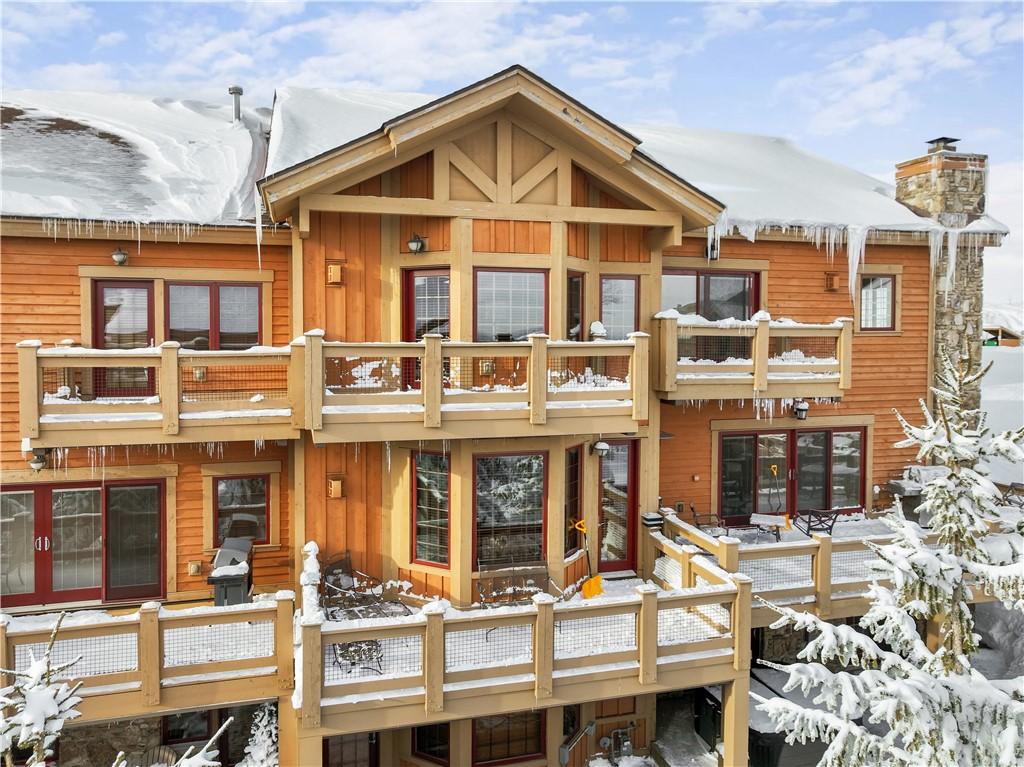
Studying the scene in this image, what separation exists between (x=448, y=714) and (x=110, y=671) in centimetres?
385

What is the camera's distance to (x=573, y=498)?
405 inches

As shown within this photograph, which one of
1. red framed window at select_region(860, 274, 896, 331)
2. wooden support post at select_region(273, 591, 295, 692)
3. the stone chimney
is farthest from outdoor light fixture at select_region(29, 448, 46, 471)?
the stone chimney

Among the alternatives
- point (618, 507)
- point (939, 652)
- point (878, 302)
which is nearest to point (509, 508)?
point (618, 507)

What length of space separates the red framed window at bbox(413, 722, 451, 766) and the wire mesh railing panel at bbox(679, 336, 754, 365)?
6.90m

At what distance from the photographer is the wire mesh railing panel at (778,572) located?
9719 mm

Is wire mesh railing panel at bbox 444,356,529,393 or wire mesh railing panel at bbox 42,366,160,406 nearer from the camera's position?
wire mesh railing panel at bbox 42,366,160,406

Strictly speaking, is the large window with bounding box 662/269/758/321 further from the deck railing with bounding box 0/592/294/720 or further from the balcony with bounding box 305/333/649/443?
the deck railing with bounding box 0/592/294/720

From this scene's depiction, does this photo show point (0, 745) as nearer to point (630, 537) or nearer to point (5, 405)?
point (5, 405)

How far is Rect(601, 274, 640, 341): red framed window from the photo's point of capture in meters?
10.7

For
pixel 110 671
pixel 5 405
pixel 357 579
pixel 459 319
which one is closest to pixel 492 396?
pixel 459 319

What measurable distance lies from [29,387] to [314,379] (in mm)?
3451

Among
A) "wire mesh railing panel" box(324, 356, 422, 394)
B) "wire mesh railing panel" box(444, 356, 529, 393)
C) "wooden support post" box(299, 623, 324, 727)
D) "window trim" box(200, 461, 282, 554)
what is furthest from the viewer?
"window trim" box(200, 461, 282, 554)

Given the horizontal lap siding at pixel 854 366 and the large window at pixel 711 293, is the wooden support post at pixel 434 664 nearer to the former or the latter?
the horizontal lap siding at pixel 854 366

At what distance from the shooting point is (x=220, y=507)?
34.4ft
